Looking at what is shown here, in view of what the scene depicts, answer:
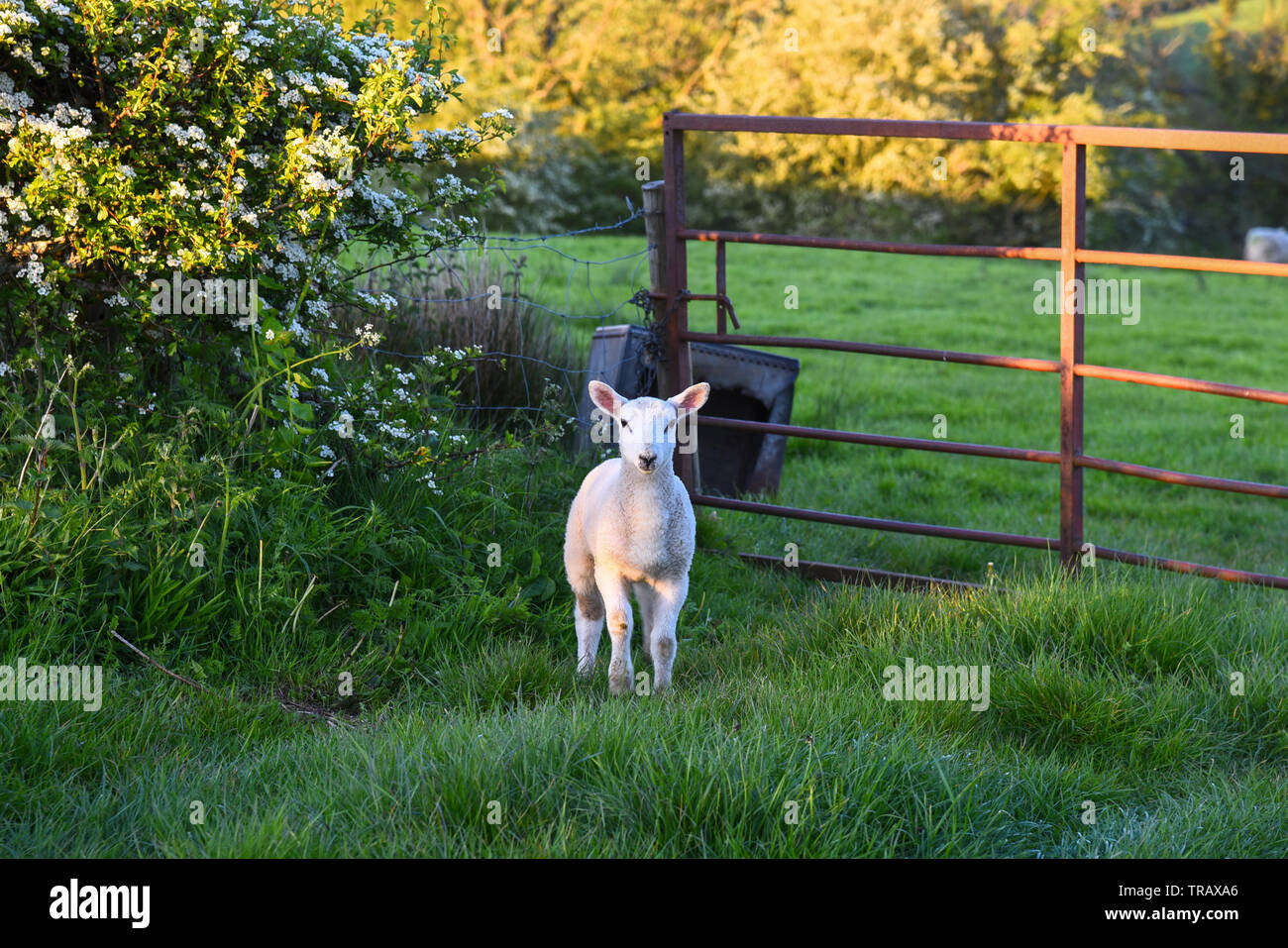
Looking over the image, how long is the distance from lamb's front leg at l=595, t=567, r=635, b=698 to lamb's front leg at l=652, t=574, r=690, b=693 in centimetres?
9

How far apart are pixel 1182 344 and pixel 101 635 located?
34.1 ft

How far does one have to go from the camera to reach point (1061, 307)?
495cm

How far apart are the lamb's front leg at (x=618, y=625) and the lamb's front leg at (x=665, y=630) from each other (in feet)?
0.29

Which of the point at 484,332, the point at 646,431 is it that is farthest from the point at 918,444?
the point at 484,332

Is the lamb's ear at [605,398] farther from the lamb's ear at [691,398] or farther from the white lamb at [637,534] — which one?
the lamb's ear at [691,398]

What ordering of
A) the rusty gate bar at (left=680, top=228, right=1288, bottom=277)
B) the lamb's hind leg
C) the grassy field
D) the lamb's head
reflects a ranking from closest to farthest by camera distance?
the grassy field, the lamb's head, the lamb's hind leg, the rusty gate bar at (left=680, top=228, right=1288, bottom=277)

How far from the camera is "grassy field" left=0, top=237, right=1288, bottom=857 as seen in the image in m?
2.97

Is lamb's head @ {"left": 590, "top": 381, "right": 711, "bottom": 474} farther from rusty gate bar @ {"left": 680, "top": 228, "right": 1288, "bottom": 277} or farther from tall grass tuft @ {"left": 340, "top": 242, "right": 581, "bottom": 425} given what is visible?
tall grass tuft @ {"left": 340, "top": 242, "right": 581, "bottom": 425}

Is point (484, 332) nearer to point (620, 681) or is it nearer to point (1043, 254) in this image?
point (1043, 254)

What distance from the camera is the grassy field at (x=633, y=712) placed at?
297 cm

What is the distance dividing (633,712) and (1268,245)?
17.8 m

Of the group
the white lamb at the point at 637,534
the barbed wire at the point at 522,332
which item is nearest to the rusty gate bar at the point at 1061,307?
the barbed wire at the point at 522,332

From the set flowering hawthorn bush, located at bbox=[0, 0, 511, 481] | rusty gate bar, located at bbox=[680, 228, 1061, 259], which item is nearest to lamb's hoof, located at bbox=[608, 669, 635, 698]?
flowering hawthorn bush, located at bbox=[0, 0, 511, 481]
